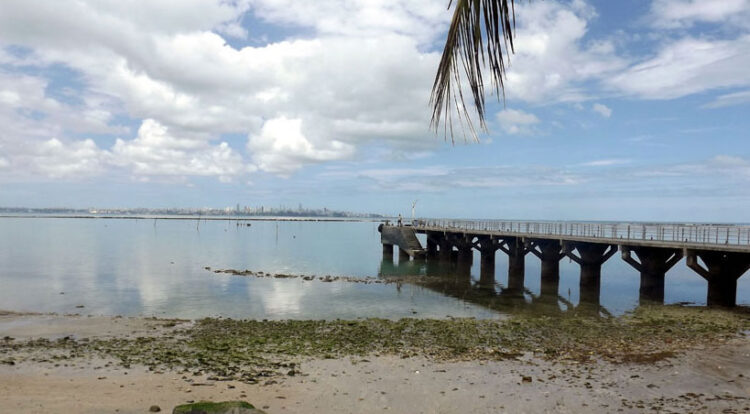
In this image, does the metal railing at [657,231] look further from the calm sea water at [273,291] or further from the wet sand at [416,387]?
the wet sand at [416,387]

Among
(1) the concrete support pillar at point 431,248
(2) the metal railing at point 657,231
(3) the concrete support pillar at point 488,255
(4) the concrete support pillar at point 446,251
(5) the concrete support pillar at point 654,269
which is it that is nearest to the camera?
(2) the metal railing at point 657,231

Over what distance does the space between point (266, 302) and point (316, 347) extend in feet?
42.8

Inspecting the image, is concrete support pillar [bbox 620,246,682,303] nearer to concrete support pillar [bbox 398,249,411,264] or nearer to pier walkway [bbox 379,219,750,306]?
pier walkway [bbox 379,219,750,306]

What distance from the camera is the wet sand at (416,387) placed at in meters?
11.1

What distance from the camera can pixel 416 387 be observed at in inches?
493

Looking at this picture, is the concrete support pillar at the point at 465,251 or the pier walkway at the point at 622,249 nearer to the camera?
the pier walkway at the point at 622,249

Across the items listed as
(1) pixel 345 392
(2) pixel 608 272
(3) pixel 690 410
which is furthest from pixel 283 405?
(2) pixel 608 272

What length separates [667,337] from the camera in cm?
1838

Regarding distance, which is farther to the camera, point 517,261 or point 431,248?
point 431,248

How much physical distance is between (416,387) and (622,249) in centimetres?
2190

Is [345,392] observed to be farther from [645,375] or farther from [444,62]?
[444,62]

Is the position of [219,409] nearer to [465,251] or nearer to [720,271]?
[720,271]

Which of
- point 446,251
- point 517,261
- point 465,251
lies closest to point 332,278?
point 465,251

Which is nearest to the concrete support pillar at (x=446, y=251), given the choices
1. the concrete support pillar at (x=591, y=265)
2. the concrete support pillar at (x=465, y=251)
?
the concrete support pillar at (x=465, y=251)
